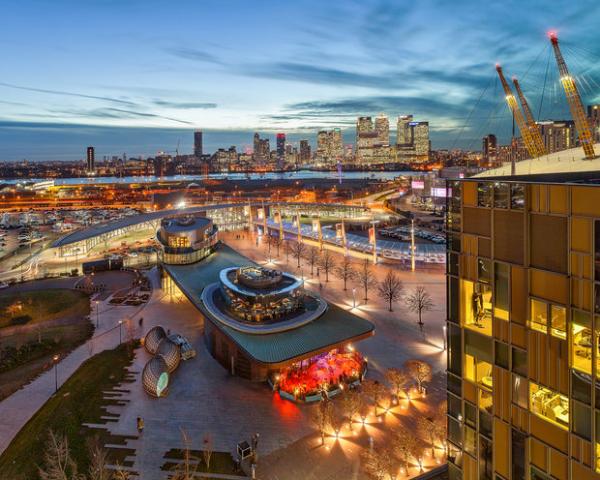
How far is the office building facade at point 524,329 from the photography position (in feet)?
32.8

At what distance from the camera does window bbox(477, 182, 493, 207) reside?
1234 centimetres

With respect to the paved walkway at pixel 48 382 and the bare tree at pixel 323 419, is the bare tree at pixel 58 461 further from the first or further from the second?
the bare tree at pixel 323 419

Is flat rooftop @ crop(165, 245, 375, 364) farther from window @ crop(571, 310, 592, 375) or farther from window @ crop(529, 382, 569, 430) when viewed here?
window @ crop(571, 310, 592, 375)

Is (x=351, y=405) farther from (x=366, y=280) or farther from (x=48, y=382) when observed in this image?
(x=366, y=280)

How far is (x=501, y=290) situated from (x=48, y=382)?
33.9 metres

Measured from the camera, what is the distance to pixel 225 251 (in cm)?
6050

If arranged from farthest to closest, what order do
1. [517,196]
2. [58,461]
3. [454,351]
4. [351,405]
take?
1. [351,405]
2. [58,461]
3. [454,351]
4. [517,196]

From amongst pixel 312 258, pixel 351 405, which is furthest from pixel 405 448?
pixel 312 258

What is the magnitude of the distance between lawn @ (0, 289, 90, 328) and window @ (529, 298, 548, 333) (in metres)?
47.8

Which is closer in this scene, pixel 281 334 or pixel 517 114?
pixel 281 334

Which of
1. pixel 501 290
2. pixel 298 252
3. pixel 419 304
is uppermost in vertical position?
pixel 501 290

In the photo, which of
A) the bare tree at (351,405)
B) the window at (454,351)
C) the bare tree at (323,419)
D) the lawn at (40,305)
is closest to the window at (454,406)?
the window at (454,351)

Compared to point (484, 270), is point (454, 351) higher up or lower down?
lower down

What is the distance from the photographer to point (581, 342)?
10148mm
